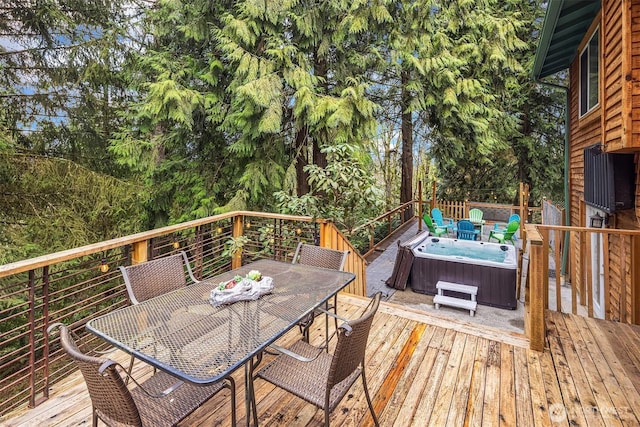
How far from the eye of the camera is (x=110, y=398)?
4.56 ft

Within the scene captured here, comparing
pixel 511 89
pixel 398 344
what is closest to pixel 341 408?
pixel 398 344

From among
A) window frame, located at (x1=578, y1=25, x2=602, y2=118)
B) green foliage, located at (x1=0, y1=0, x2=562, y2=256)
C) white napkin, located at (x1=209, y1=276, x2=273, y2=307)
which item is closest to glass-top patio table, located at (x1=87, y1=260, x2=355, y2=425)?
white napkin, located at (x1=209, y1=276, x2=273, y2=307)

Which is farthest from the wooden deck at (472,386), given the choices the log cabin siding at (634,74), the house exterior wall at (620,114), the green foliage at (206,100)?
the green foliage at (206,100)

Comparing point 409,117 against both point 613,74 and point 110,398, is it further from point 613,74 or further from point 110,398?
point 110,398

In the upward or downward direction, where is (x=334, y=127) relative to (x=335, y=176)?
upward

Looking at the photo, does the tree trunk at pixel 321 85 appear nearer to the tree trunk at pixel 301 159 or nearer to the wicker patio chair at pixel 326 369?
the tree trunk at pixel 301 159

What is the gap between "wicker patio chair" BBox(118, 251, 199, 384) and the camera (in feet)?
7.82

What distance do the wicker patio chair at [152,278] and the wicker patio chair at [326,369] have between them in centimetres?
113

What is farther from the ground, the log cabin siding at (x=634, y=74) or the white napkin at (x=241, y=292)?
the log cabin siding at (x=634, y=74)

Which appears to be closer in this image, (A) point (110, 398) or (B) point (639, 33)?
(A) point (110, 398)

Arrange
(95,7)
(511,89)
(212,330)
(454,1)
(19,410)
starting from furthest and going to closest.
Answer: (511,89) < (454,1) < (95,7) < (19,410) < (212,330)

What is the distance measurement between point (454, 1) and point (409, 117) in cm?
285

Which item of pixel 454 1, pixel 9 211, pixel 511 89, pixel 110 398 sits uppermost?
pixel 454 1

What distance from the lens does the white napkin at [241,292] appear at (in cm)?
212
